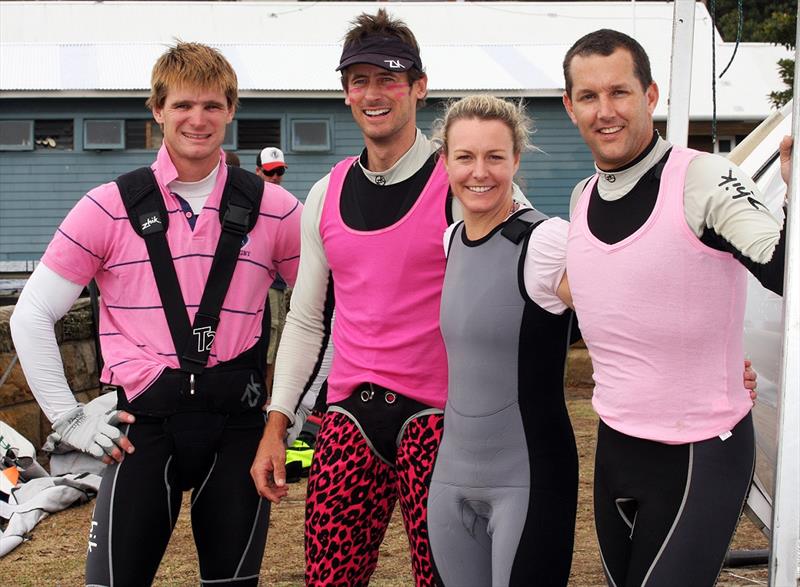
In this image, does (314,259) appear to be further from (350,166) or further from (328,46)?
(328,46)

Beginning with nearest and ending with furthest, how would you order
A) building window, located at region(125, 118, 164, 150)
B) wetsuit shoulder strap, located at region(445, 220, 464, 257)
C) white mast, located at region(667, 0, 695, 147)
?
wetsuit shoulder strap, located at region(445, 220, 464, 257)
white mast, located at region(667, 0, 695, 147)
building window, located at region(125, 118, 164, 150)

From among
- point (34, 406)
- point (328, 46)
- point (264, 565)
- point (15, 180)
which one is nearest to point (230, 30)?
point (328, 46)

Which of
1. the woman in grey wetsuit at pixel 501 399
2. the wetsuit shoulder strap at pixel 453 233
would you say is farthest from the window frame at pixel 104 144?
the woman in grey wetsuit at pixel 501 399

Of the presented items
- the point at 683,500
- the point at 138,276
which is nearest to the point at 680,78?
the point at 683,500

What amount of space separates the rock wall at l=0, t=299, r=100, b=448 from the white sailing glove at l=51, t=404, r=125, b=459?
5.42 meters

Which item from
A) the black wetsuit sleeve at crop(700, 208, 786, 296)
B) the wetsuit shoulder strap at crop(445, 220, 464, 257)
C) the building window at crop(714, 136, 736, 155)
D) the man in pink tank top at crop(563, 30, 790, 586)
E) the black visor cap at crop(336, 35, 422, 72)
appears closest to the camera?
the black wetsuit sleeve at crop(700, 208, 786, 296)

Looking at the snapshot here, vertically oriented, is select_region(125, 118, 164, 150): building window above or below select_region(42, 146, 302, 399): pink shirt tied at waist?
above

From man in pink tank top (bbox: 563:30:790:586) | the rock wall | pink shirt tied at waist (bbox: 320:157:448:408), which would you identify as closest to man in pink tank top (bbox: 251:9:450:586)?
pink shirt tied at waist (bbox: 320:157:448:408)

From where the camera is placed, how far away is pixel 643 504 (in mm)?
2842

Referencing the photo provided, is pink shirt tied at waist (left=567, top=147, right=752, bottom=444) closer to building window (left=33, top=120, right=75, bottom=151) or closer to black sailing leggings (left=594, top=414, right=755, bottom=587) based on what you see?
black sailing leggings (left=594, top=414, right=755, bottom=587)

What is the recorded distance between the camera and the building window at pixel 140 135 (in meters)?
16.5

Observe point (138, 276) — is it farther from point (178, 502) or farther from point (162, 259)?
point (178, 502)

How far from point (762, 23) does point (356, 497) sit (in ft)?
88.5

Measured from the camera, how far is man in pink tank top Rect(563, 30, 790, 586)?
2.71m
